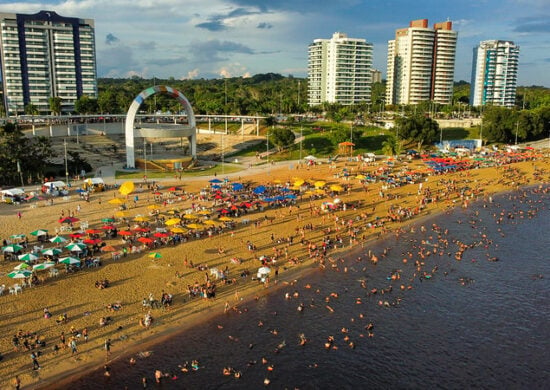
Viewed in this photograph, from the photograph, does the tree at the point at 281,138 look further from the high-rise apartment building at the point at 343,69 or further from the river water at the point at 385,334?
the high-rise apartment building at the point at 343,69

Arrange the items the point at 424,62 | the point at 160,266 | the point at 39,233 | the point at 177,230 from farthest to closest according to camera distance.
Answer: the point at 424,62 → the point at 177,230 → the point at 39,233 → the point at 160,266

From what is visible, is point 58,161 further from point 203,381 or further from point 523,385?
point 523,385

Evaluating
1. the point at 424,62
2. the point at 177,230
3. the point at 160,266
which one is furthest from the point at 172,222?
the point at 424,62

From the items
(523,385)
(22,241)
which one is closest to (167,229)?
(22,241)

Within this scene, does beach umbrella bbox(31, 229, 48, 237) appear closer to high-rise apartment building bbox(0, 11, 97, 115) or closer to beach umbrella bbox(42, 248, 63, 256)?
beach umbrella bbox(42, 248, 63, 256)

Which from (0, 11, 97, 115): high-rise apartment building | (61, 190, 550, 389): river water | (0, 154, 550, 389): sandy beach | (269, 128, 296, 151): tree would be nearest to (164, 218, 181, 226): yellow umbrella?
(0, 154, 550, 389): sandy beach

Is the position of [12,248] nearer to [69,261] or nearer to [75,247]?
[75,247]

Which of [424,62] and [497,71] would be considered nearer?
[424,62]
